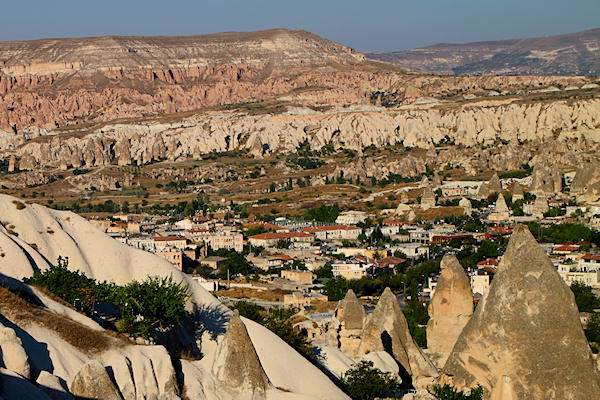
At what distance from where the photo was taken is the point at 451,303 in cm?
1859

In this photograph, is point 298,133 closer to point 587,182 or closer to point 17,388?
point 587,182

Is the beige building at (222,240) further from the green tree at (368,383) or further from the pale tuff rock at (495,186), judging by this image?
the green tree at (368,383)

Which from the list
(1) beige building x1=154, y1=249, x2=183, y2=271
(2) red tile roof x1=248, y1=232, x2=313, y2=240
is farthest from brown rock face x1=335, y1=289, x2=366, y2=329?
(2) red tile roof x1=248, y1=232, x2=313, y2=240

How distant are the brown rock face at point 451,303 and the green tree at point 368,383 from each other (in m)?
1.23

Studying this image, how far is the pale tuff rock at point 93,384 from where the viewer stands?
14.0 m

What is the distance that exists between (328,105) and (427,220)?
280ft

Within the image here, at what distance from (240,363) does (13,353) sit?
365 centimetres

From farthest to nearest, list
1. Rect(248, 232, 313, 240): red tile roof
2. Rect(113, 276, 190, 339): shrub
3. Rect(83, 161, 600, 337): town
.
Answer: Rect(248, 232, 313, 240): red tile roof < Rect(83, 161, 600, 337): town < Rect(113, 276, 190, 339): shrub

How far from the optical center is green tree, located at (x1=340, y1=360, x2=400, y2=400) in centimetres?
1798

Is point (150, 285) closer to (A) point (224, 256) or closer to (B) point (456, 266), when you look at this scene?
(B) point (456, 266)

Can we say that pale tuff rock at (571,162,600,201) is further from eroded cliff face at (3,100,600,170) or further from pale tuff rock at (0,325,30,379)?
pale tuff rock at (0,325,30,379)

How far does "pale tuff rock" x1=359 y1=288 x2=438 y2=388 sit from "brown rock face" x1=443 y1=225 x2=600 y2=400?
574 centimetres

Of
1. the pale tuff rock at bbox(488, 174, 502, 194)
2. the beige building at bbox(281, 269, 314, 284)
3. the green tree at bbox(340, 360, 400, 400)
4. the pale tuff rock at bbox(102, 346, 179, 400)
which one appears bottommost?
the pale tuff rock at bbox(488, 174, 502, 194)

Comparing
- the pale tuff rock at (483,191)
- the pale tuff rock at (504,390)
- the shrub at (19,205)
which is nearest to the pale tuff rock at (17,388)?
the pale tuff rock at (504,390)
